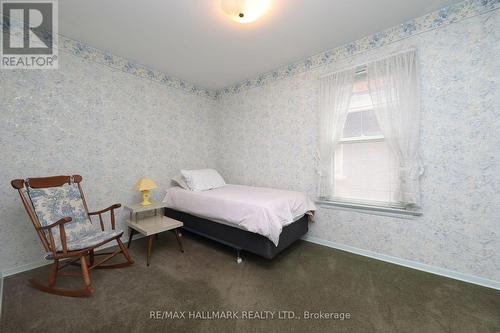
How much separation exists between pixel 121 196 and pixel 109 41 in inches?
76.3

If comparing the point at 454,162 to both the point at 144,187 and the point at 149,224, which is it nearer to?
the point at 149,224

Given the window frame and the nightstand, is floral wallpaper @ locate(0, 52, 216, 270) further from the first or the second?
the window frame

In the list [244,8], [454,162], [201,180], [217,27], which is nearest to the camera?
[244,8]

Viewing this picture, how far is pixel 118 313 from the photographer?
149 cm

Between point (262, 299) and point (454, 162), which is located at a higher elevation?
point (454, 162)

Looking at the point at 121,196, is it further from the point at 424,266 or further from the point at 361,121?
the point at 424,266

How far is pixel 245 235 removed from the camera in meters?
2.17

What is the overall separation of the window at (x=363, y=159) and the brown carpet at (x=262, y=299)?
76 centimetres

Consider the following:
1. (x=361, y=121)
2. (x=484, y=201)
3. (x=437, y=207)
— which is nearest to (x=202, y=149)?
(x=361, y=121)

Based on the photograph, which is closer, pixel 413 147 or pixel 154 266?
pixel 413 147

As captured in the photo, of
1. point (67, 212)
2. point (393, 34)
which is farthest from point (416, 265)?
point (67, 212)

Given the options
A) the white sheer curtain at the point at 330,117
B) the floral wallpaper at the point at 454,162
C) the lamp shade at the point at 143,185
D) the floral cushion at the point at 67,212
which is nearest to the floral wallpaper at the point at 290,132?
the floral wallpaper at the point at 454,162

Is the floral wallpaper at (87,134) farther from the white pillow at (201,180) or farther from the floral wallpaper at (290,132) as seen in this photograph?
the white pillow at (201,180)

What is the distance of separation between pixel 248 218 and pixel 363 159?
1545 mm
